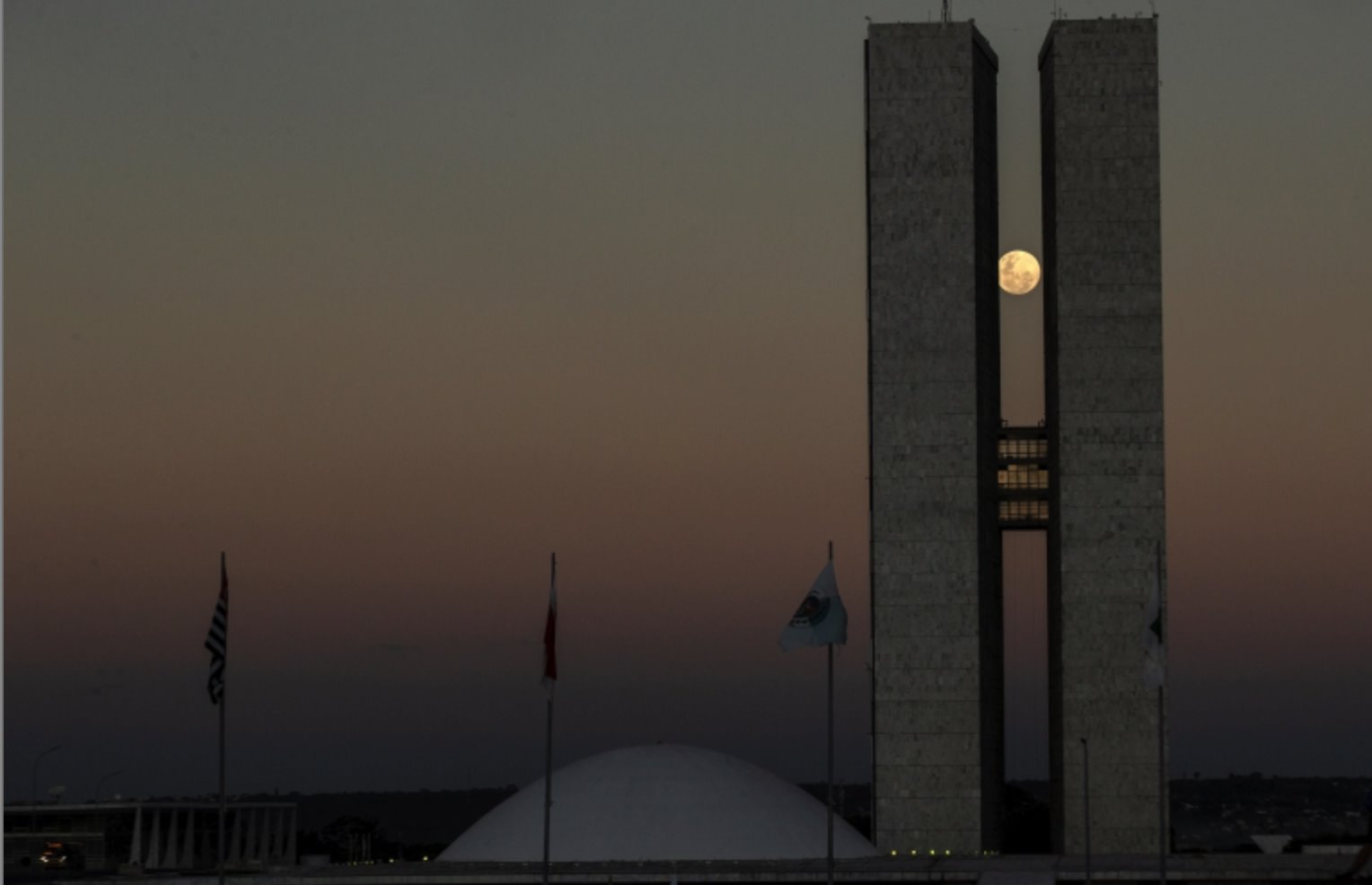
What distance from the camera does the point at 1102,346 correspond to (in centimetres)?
9556

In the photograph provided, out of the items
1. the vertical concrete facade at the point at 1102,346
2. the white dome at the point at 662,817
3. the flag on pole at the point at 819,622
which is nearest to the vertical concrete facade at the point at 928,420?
the vertical concrete facade at the point at 1102,346

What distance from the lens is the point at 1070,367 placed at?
95312mm

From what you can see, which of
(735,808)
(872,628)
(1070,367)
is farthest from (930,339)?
(735,808)

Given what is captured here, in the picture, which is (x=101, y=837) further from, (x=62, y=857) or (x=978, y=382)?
(x=978, y=382)

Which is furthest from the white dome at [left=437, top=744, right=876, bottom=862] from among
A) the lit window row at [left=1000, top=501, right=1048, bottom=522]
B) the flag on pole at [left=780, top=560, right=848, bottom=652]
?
the flag on pole at [left=780, top=560, right=848, bottom=652]

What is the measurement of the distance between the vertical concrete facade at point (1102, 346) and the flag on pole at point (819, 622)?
45040mm

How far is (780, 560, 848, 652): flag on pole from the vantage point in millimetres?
50625

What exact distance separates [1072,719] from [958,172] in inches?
952

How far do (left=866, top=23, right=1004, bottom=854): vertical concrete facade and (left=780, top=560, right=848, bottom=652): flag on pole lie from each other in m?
43.6

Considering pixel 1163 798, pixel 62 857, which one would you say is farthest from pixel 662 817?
pixel 62 857

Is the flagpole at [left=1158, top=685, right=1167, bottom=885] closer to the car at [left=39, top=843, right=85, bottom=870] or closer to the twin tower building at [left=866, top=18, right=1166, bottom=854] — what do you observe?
the twin tower building at [left=866, top=18, right=1166, bottom=854]

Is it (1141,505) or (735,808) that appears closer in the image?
(735,808)

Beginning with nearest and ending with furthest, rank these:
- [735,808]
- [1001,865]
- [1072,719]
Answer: [1001,865], [735,808], [1072,719]

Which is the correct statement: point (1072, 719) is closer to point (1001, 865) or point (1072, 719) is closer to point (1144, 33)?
point (1001, 865)
